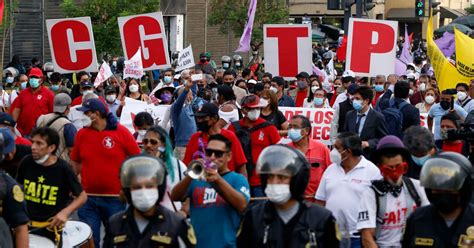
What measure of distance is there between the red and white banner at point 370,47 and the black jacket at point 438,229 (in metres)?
12.2

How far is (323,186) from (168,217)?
2.68 metres

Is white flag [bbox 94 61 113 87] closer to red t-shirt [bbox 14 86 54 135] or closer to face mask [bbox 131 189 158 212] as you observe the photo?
red t-shirt [bbox 14 86 54 135]

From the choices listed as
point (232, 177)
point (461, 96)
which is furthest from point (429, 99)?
point (232, 177)

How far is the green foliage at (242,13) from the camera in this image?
3859 cm

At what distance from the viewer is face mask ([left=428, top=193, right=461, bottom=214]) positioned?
613cm

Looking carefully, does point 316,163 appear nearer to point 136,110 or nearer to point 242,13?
point 136,110

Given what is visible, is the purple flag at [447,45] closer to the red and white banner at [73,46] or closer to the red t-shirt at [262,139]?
the red and white banner at [73,46]

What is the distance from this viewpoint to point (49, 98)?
15609 mm

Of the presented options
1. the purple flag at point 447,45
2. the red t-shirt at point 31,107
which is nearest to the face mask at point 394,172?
the red t-shirt at point 31,107

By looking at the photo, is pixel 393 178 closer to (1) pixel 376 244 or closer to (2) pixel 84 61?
(1) pixel 376 244

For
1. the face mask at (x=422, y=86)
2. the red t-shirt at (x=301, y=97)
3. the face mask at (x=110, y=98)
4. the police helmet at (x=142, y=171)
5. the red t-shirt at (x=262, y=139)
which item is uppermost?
the police helmet at (x=142, y=171)

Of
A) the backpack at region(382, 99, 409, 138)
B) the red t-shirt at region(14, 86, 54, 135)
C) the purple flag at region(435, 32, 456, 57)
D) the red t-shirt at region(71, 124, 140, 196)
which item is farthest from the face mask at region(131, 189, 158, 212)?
the purple flag at region(435, 32, 456, 57)

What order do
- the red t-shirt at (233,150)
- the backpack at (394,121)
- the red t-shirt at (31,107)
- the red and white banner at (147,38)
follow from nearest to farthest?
the red t-shirt at (233,150) → the backpack at (394,121) → the red t-shirt at (31,107) → the red and white banner at (147,38)

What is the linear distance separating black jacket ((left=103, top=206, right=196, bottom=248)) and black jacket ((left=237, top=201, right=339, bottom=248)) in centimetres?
32
